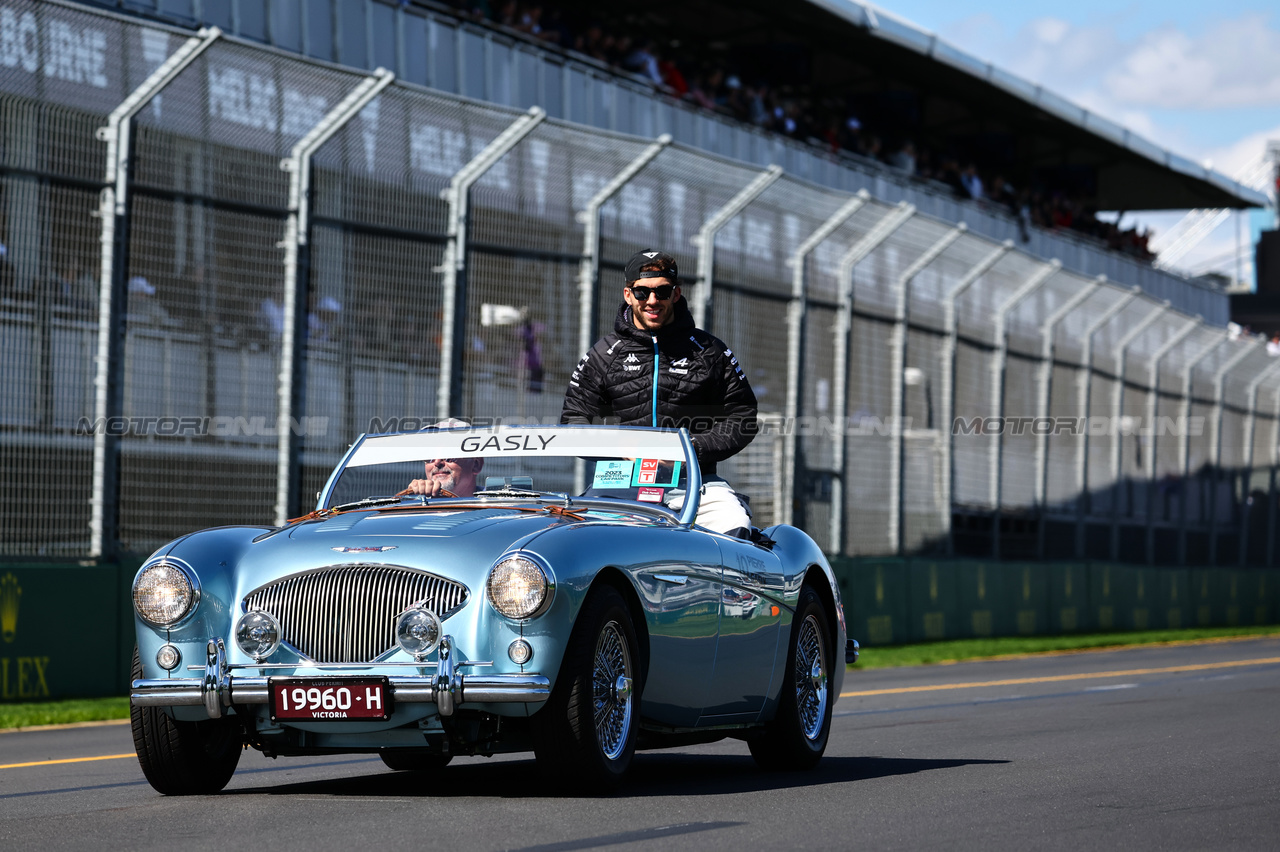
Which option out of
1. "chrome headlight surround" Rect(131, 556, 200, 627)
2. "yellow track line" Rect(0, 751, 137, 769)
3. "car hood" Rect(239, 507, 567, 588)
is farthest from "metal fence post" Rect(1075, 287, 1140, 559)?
"chrome headlight surround" Rect(131, 556, 200, 627)

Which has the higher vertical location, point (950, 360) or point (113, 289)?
point (950, 360)

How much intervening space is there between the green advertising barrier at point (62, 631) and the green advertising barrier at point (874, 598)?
889 cm

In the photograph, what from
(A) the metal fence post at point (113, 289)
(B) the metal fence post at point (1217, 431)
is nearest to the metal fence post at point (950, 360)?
(B) the metal fence post at point (1217, 431)

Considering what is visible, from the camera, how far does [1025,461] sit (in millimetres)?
24781

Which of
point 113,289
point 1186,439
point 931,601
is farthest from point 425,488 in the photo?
point 1186,439

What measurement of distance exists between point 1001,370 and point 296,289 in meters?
12.3

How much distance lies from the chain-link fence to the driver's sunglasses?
5271 mm

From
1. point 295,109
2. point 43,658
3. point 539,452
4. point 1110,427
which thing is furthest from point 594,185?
point 1110,427

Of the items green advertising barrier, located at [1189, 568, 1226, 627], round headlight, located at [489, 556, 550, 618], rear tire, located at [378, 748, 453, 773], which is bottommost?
green advertising barrier, located at [1189, 568, 1226, 627]

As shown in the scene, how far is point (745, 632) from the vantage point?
7059mm

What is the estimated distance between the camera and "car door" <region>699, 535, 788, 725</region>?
Answer: 22.6 feet

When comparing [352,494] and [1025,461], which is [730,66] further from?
[352,494]

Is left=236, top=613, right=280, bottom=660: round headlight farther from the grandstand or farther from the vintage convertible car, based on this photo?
the grandstand

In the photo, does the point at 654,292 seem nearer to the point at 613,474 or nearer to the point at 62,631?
the point at 613,474
